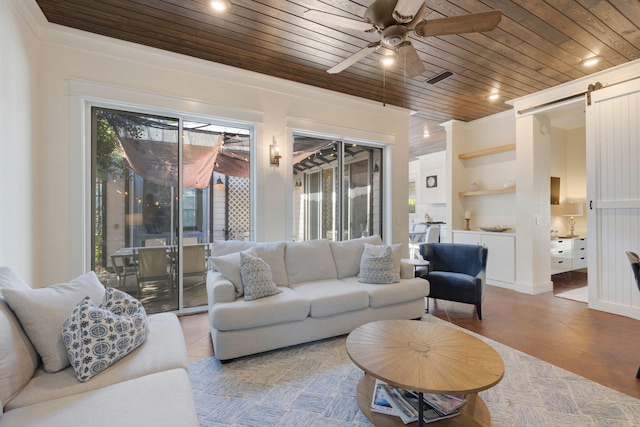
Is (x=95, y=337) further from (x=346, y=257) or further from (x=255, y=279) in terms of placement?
(x=346, y=257)

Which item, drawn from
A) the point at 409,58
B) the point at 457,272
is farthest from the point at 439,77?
the point at 457,272

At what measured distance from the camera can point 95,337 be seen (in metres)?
1.49

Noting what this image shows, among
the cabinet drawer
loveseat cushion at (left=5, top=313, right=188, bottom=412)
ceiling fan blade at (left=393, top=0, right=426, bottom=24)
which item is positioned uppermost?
ceiling fan blade at (left=393, top=0, right=426, bottom=24)

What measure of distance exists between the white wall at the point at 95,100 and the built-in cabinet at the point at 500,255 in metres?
3.49

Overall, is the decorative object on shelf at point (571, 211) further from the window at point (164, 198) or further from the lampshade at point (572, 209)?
the window at point (164, 198)

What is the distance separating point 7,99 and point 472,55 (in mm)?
4244

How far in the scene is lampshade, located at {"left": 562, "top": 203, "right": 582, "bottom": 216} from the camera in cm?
539

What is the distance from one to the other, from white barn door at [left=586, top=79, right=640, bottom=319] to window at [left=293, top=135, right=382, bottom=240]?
2806mm

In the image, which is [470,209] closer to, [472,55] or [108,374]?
[472,55]

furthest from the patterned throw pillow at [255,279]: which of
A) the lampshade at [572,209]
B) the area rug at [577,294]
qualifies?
the lampshade at [572,209]

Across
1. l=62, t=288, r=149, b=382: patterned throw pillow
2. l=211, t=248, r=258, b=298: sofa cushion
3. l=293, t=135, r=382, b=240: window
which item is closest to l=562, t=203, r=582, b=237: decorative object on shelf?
l=293, t=135, r=382, b=240: window

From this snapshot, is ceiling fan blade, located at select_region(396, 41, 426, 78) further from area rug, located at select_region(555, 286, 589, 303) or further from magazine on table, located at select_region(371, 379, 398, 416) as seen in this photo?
area rug, located at select_region(555, 286, 589, 303)

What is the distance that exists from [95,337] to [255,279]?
1.32 meters

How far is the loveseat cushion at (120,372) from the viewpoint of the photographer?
1.31 metres
